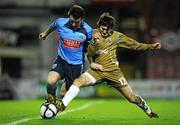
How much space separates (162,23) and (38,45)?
8371 millimetres

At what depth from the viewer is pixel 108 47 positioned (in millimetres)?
11477

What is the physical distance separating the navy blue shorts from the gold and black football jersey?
0.47m

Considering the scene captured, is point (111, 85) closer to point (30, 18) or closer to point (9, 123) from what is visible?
point (9, 123)

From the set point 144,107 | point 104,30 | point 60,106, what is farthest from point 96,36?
point 144,107

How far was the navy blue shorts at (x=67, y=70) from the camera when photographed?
1159 cm

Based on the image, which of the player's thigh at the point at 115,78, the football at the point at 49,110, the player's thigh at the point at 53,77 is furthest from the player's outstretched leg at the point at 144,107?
the football at the point at 49,110

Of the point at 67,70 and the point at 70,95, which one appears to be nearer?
the point at 70,95

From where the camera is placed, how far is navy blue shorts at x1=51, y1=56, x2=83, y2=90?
11.6 metres

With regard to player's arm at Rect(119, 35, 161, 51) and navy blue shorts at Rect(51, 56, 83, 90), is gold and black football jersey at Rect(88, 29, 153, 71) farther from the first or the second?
navy blue shorts at Rect(51, 56, 83, 90)

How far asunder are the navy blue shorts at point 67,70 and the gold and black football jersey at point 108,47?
469 millimetres

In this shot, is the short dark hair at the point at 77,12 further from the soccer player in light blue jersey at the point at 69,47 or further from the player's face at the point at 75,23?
the soccer player in light blue jersey at the point at 69,47

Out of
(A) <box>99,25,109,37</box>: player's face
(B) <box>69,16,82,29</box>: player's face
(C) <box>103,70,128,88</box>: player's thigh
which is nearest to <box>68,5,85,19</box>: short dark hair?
(B) <box>69,16,82,29</box>: player's face

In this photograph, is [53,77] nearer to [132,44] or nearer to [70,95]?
[70,95]

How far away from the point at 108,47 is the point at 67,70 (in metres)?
0.88
